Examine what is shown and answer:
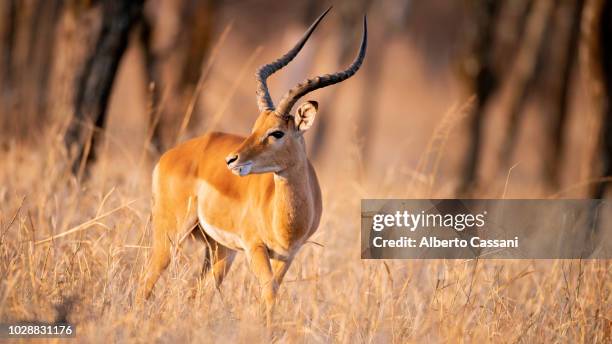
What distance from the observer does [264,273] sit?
5.48 metres

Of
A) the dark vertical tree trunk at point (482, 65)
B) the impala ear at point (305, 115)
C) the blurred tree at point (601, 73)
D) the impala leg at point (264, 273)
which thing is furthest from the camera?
the dark vertical tree trunk at point (482, 65)

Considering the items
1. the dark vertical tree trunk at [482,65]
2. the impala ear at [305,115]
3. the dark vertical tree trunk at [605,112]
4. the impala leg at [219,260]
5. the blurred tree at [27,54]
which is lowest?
the impala leg at [219,260]

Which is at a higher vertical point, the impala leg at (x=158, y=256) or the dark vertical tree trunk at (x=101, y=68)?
the dark vertical tree trunk at (x=101, y=68)

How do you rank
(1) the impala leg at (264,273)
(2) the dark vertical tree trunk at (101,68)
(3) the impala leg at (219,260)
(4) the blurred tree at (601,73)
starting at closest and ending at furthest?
(1) the impala leg at (264,273), (3) the impala leg at (219,260), (2) the dark vertical tree trunk at (101,68), (4) the blurred tree at (601,73)

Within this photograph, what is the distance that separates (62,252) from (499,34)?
42.3 ft

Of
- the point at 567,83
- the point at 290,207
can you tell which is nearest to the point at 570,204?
the point at 290,207

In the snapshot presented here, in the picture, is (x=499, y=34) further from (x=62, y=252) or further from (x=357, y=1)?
(x=62, y=252)

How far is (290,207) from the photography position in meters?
5.63

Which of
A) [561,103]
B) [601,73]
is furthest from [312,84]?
[561,103]

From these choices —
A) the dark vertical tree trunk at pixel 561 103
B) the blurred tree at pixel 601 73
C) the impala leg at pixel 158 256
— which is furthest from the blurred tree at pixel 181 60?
the dark vertical tree trunk at pixel 561 103

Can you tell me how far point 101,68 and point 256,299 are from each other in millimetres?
3949

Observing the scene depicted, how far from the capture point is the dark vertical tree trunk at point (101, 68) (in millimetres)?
8297

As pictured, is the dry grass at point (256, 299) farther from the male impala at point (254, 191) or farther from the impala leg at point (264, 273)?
the male impala at point (254, 191)

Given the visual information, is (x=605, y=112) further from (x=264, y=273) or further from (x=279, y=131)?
(x=264, y=273)
